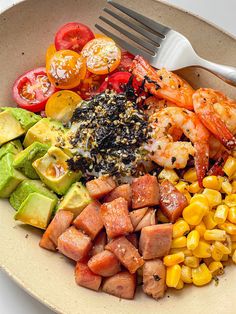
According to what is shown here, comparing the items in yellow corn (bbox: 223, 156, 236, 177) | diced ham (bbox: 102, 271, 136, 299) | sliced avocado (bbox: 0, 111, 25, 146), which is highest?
sliced avocado (bbox: 0, 111, 25, 146)

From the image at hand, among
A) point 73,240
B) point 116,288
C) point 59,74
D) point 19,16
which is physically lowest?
point 116,288

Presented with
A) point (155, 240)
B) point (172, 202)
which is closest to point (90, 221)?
point (155, 240)

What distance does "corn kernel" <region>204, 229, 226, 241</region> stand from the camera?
136 inches

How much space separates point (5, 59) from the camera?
165 inches

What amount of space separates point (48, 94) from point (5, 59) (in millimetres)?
404

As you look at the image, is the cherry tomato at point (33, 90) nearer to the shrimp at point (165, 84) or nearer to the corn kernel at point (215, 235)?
the shrimp at point (165, 84)

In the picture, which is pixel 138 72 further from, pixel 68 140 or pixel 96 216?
pixel 96 216

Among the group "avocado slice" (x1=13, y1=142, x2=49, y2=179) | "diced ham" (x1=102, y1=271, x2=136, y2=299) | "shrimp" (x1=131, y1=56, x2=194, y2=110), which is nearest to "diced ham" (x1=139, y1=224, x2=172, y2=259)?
"diced ham" (x1=102, y1=271, x2=136, y2=299)

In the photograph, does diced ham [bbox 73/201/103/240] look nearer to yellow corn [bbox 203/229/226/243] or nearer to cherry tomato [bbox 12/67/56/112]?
yellow corn [bbox 203/229/226/243]

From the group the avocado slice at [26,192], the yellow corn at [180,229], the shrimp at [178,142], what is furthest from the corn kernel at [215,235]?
the avocado slice at [26,192]

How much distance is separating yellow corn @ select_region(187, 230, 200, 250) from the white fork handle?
101cm

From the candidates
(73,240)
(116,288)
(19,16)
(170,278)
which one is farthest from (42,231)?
(19,16)

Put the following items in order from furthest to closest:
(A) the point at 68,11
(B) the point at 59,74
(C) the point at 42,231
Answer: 1. (A) the point at 68,11
2. (B) the point at 59,74
3. (C) the point at 42,231

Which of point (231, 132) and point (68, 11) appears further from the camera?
point (68, 11)
